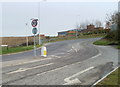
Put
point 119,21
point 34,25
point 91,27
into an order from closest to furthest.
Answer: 1. point 34,25
2. point 119,21
3. point 91,27

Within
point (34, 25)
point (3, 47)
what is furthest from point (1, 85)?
point (3, 47)

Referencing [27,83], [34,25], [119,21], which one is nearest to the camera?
[27,83]

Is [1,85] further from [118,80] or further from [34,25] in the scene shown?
[34,25]

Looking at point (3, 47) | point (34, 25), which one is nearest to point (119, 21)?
point (34, 25)

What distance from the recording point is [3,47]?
80.6 feet

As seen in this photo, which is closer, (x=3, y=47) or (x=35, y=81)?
(x=35, y=81)

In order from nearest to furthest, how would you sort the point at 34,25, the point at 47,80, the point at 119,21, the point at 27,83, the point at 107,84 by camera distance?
the point at 107,84
the point at 27,83
the point at 47,80
the point at 34,25
the point at 119,21

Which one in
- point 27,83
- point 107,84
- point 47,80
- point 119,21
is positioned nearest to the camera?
point 107,84

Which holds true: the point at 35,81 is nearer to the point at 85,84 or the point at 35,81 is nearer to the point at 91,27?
the point at 85,84

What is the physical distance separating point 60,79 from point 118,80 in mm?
2503

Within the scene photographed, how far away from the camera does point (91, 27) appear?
284 feet

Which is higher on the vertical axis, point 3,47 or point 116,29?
point 116,29

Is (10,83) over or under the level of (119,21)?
under

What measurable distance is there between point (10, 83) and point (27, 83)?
716 millimetres
